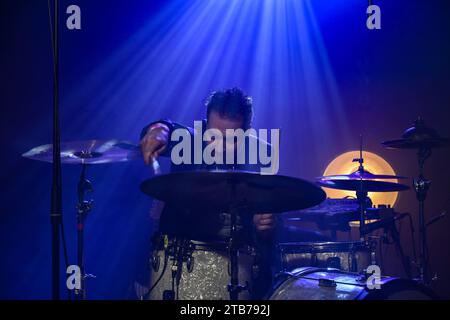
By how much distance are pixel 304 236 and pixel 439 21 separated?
10.6ft

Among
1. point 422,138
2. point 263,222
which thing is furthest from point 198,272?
point 422,138

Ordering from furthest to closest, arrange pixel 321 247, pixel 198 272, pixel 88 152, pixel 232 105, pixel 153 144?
pixel 321 247 → pixel 88 152 → pixel 232 105 → pixel 198 272 → pixel 153 144

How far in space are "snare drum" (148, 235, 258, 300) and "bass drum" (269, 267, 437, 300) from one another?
21 cm

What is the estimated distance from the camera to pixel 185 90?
5.36 meters

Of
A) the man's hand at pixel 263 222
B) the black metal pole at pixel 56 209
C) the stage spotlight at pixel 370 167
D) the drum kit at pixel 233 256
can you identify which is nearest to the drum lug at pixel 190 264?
the drum kit at pixel 233 256

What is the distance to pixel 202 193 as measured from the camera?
234 centimetres

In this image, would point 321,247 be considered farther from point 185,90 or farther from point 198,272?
point 185,90

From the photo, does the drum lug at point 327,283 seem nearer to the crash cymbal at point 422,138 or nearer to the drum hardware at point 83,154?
the drum hardware at point 83,154

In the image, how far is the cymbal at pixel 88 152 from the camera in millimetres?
3381

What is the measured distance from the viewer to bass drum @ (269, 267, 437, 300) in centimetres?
225

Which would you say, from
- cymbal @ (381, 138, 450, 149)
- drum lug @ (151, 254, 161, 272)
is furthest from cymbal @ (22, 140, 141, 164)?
cymbal @ (381, 138, 450, 149)

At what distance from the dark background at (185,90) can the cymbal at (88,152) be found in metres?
1.20

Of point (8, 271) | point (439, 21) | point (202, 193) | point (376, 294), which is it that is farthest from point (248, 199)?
point (439, 21)

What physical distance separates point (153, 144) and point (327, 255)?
2.16 metres
